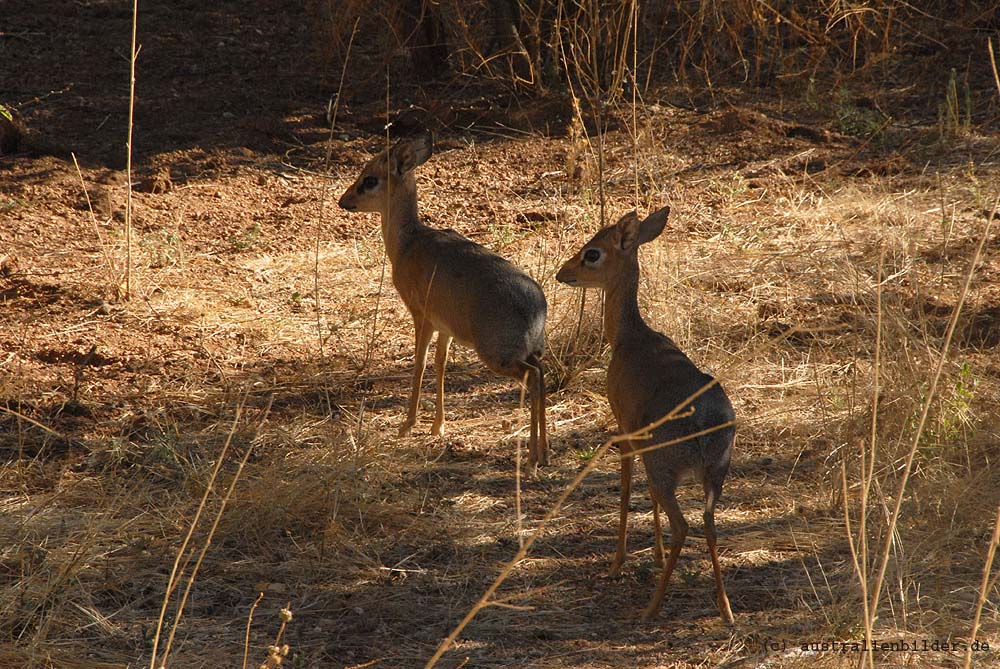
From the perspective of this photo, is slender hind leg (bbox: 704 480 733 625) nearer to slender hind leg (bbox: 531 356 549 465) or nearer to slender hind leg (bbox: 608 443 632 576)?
slender hind leg (bbox: 608 443 632 576)

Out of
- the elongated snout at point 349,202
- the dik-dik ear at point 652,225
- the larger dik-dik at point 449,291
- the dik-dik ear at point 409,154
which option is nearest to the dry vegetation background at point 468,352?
the larger dik-dik at point 449,291

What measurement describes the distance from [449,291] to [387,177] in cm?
97

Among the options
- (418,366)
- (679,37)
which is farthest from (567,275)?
(679,37)

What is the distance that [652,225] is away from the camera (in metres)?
4.66

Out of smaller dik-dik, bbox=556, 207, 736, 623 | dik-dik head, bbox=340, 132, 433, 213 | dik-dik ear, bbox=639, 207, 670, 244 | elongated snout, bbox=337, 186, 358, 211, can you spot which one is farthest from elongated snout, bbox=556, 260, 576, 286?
elongated snout, bbox=337, 186, 358, 211

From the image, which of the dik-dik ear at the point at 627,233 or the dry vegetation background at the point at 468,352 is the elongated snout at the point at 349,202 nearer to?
the dry vegetation background at the point at 468,352

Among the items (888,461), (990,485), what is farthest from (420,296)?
(990,485)

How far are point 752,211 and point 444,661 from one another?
4982mm

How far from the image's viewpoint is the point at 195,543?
4.11 metres

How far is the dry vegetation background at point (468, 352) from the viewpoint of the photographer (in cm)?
376

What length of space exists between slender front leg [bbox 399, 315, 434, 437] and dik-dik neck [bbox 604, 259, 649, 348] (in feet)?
3.73

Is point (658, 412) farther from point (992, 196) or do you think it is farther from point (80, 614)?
point (992, 196)

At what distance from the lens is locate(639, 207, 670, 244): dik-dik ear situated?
4625 mm

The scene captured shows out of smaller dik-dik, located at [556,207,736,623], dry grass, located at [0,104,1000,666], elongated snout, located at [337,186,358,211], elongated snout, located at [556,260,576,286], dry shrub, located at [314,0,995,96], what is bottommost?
dry grass, located at [0,104,1000,666]
